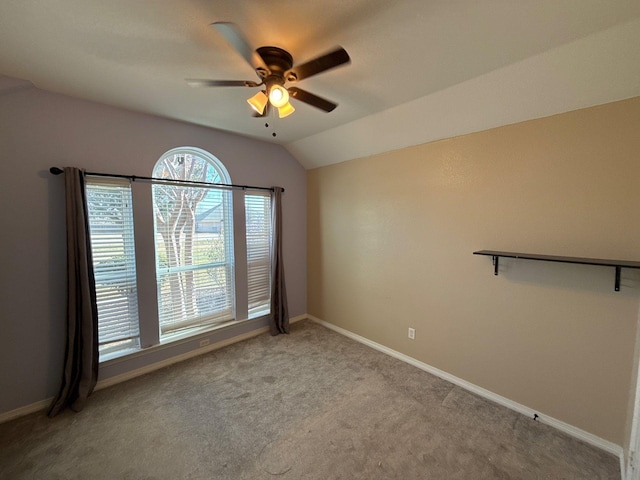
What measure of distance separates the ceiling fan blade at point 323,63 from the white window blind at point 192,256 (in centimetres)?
204

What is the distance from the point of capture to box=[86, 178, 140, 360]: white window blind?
2.30 meters

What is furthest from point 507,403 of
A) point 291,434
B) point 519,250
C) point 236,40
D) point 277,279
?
point 236,40

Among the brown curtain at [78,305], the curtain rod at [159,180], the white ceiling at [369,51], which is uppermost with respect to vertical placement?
the white ceiling at [369,51]

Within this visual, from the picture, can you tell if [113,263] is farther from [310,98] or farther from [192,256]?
[310,98]

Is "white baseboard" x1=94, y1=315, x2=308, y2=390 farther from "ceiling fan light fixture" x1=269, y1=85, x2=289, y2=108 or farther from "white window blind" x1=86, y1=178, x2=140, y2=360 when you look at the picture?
"ceiling fan light fixture" x1=269, y1=85, x2=289, y2=108

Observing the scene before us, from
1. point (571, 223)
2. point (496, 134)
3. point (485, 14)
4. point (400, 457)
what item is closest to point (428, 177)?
point (496, 134)

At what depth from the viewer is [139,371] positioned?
2.55 metres

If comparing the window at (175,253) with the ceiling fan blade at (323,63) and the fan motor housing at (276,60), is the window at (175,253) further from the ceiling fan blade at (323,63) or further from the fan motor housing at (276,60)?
the ceiling fan blade at (323,63)

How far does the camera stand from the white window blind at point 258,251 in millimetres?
3381

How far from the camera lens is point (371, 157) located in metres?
3.03

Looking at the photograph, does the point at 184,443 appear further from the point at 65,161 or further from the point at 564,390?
the point at 564,390

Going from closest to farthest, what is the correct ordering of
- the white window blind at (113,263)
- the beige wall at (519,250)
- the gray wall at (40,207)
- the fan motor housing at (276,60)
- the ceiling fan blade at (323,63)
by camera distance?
1. the ceiling fan blade at (323,63)
2. the fan motor housing at (276,60)
3. the beige wall at (519,250)
4. the gray wall at (40,207)
5. the white window blind at (113,263)

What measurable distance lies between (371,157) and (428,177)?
764 mm

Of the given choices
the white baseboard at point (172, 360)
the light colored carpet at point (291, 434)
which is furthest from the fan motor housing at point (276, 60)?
the white baseboard at point (172, 360)
